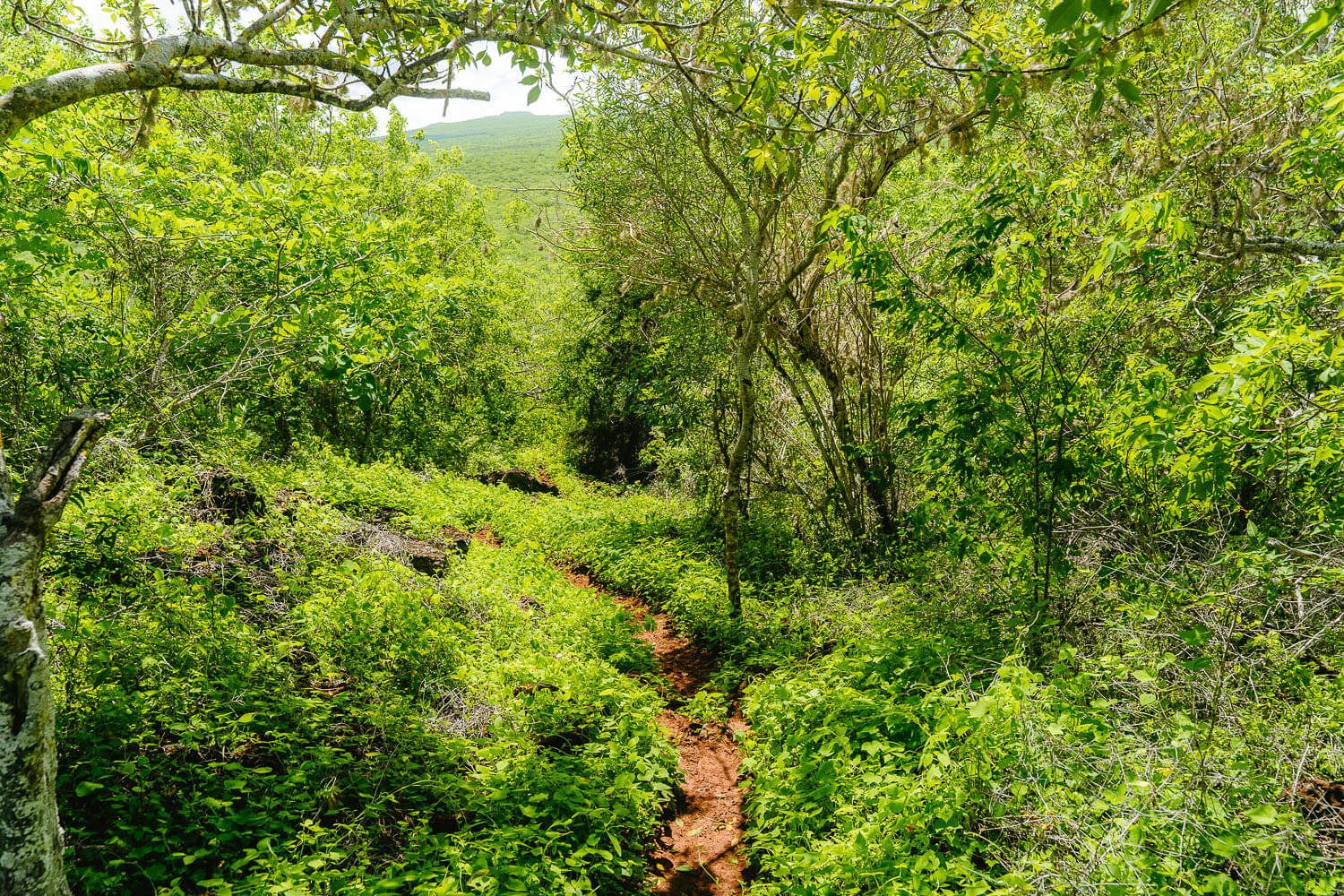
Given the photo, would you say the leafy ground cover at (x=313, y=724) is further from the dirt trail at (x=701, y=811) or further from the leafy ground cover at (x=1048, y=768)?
the leafy ground cover at (x=1048, y=768)

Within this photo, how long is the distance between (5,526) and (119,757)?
2369 millimetres

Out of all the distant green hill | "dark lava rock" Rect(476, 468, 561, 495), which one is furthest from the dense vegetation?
"dark lava rock" Rect(476, 468, 561, 495)

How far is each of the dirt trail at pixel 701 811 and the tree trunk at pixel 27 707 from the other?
11.0 feet

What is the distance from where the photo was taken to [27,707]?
2.47 meters

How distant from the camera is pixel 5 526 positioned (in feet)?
8.36

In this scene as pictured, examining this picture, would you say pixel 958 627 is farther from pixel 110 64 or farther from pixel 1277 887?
pixel 110 64

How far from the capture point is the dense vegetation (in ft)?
11.2

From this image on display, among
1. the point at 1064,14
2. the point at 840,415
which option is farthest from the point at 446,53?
the point at 840,415

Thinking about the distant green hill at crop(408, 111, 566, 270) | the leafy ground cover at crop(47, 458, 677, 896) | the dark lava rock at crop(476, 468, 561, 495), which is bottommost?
the dark lava rock at crop(476, 468, 561, 495)

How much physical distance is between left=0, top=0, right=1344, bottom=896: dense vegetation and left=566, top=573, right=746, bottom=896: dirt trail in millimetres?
160

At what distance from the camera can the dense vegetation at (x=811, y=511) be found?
341 cm

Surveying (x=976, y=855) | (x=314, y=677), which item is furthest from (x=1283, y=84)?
(x=314, y=677)

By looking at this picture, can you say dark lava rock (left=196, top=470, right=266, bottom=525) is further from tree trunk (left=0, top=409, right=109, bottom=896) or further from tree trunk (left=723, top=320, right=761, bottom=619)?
tree trunk (left=723, top=320, right=761, bottom=619)

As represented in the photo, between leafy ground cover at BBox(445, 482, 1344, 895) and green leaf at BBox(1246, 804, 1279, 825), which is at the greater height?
green leaf at BBox(1246, 804, 1279, 825)
